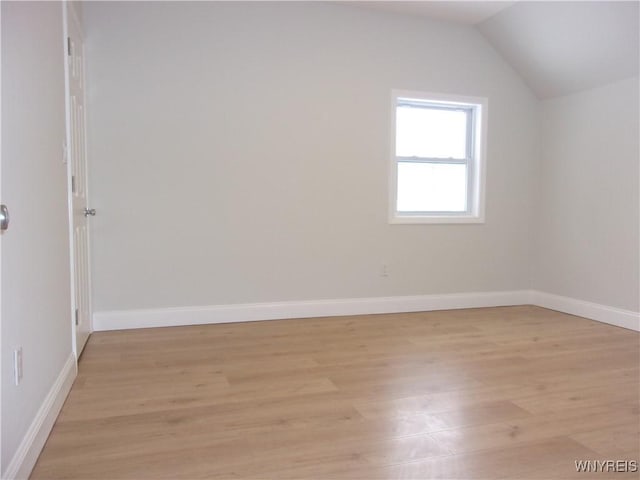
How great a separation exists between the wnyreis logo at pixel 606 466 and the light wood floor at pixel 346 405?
0.12 feet

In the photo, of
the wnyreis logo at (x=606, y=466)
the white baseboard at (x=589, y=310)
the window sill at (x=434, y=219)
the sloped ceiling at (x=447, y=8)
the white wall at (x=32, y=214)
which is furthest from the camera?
the window sill at (x=434, y=219)

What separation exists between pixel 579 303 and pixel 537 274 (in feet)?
1.82

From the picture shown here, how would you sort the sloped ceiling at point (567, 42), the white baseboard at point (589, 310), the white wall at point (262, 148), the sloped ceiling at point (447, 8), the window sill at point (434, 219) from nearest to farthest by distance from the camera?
the sloped ceiling at point (567, 42) → the white wall at point (262, 148) → the white baseboard at point (589, 310) → the sloped ceiling at point (447, 8) → the window sill at point (434, 219)

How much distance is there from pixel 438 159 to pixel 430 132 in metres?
0.26

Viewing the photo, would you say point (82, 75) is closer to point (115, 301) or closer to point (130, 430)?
point (115, 301)

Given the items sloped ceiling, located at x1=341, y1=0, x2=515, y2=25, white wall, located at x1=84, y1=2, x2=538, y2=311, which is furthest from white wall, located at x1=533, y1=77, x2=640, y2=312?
sloped ceiling, located at x1=341, y1=0, x2=515, y2=25

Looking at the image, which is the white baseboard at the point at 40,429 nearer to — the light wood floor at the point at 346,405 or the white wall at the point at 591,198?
the light wood floor at the point at 346,405

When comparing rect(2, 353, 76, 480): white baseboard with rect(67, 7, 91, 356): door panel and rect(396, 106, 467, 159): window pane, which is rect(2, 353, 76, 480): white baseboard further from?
rect(396, 106, 467, 159): window pane

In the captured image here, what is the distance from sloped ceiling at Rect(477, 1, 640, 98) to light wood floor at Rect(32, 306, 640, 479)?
2.11 m

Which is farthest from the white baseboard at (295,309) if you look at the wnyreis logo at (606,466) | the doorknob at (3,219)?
the wnyreis logo at (606,466)

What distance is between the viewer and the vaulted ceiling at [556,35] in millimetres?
3586

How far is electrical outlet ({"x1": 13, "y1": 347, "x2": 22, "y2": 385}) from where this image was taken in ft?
5.24

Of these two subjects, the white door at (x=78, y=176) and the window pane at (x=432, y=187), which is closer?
the white door at (x=78, y=176)

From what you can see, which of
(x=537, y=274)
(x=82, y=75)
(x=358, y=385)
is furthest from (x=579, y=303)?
(x=82, y=75)
